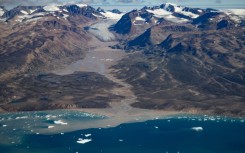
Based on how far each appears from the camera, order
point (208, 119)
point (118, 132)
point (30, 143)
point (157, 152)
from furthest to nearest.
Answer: point (208, 119) < point (118, 132) < point (30, 143) < point (157, 152)

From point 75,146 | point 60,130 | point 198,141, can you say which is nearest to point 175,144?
point 198,141

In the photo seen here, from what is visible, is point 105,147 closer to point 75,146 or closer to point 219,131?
point 75,146

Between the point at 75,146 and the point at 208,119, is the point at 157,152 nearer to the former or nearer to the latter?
the point at 75,146

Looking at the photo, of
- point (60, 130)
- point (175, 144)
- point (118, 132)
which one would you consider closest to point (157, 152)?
point (175, 144)

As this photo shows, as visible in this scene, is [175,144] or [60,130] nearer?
[175,144]

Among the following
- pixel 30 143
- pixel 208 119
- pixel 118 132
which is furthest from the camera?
pixel 208 119

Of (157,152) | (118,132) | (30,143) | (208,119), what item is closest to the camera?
(157,152)
